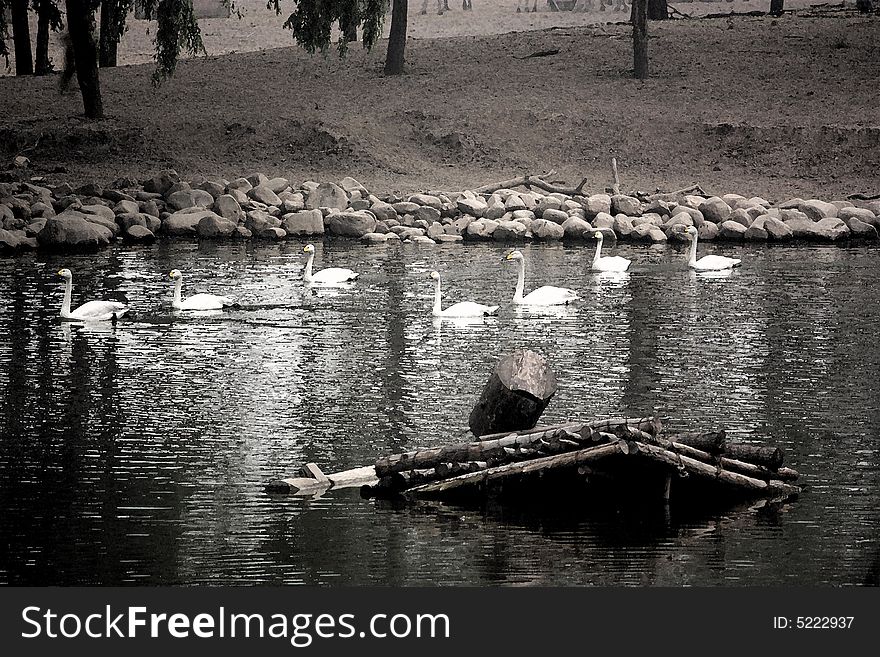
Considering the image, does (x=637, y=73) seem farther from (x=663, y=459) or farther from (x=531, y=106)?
(x=663, y=459)

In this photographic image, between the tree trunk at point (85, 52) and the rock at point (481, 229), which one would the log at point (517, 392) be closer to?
the rock at point (481, 229)

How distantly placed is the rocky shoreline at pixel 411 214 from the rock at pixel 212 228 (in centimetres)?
2

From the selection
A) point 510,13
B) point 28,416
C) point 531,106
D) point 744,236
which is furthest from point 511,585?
point 510,13

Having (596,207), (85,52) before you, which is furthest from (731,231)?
(85,52)

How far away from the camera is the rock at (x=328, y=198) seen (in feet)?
98.6

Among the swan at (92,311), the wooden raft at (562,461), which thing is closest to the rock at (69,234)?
the swan at (92,311)

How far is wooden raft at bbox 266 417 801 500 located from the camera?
10.2 m

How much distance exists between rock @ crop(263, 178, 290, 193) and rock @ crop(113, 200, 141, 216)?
3.08 metres

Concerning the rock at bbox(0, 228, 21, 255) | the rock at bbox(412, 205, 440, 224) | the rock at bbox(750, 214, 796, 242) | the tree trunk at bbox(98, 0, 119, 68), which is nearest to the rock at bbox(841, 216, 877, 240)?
the rock at bbox(750, 214, 796, 242)

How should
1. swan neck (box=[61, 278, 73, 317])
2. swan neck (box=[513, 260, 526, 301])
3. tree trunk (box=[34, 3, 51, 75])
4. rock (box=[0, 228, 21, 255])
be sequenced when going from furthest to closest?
tree trunk (box=[34, 3, 51, 75]), rock (box=[0, 228, 21, 255]), swan neck (box=[513, 260, 526, 301]), swan neck (box=[61, 278, 73, 317])

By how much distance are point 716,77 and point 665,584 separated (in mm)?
31220

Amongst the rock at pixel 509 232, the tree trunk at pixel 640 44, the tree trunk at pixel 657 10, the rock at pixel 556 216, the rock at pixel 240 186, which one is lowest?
the rock at pixel 509 232

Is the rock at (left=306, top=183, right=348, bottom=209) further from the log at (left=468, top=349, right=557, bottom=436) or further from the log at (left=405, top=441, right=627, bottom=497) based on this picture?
the log at (left=405, top=441, right=627, bottom=497)

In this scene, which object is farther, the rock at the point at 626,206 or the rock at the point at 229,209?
the rock at the point at 626,206
